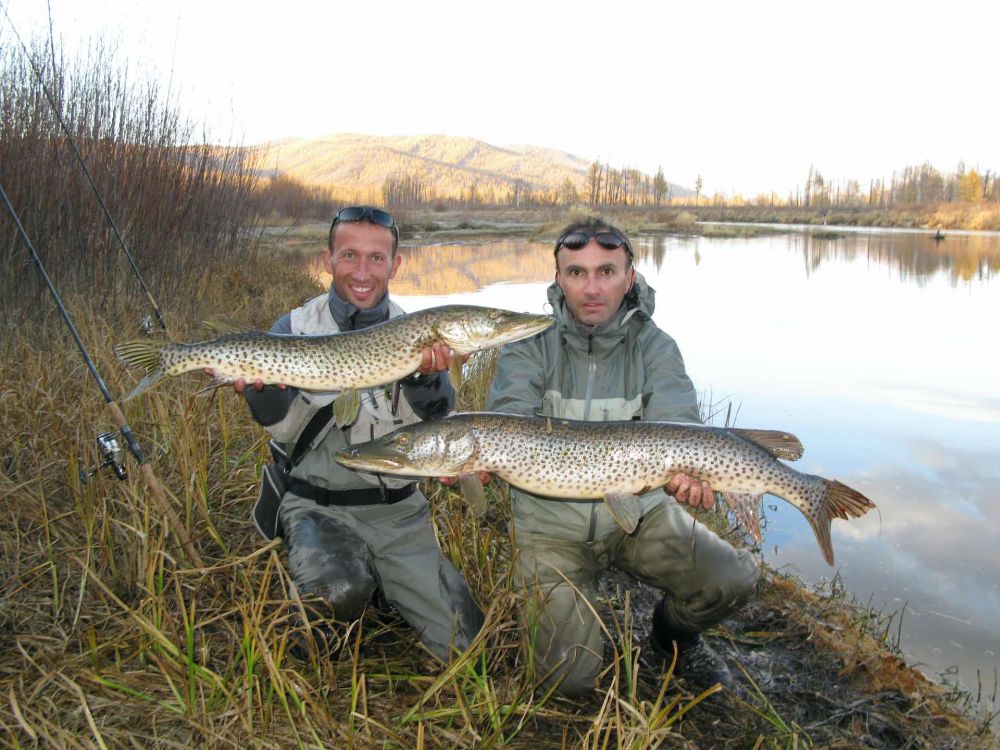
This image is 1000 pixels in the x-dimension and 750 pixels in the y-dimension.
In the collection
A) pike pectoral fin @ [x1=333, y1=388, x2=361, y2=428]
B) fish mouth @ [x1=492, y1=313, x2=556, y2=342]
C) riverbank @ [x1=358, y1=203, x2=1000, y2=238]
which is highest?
riverbank @ [x1=358, y1=203, x2=1000, y2=238]

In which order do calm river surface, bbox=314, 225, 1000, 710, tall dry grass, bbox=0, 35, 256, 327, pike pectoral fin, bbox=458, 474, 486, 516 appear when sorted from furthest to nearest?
1. tall dry grass, bbox=0, 35, 256, 327
2. calm river surface, bbox=314, 225, 1000, 710
3. pike pectoral fin, bbox=458, 474, 486, 516

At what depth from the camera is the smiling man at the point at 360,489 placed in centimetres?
310

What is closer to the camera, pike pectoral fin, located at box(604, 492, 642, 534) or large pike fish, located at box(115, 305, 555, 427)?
pike pectoral fin, located at box(604, 492, 642, 534)

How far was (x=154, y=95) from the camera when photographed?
733cm

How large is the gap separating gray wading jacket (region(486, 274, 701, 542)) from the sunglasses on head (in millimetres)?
885

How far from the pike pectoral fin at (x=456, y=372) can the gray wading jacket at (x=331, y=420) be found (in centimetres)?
17

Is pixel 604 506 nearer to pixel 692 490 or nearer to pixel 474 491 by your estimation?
pixel 692 490

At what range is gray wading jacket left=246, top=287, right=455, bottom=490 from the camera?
3340 millimetres

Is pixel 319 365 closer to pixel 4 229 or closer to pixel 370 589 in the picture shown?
pixel 370 589

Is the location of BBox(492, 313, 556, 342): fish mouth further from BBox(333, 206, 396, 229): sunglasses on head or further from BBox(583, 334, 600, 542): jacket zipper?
BBox(333, 206, 396, 229): sunglasses on head

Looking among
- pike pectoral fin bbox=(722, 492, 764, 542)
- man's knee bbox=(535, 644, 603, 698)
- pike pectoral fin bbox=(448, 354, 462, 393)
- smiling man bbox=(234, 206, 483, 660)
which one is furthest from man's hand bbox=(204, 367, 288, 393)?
pike pectoral fin bbox=(722, 492, 764, 542)

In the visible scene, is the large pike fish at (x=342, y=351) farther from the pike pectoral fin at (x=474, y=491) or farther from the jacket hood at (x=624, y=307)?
the pike pectoral fin at (x=474, y=491)

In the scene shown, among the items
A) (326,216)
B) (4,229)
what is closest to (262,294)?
(4,229)

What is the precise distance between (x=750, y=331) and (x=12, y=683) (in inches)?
455
